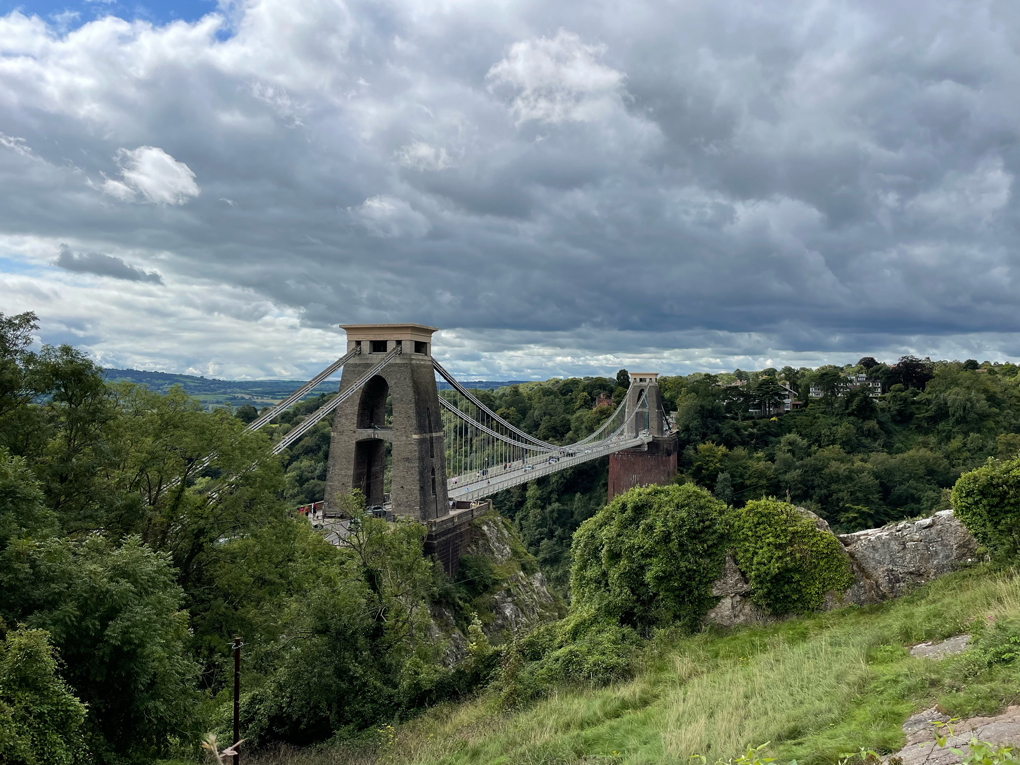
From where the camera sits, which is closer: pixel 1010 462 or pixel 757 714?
pixel 757 714

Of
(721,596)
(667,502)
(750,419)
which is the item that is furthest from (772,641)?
(750,419)

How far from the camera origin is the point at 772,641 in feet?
27.4

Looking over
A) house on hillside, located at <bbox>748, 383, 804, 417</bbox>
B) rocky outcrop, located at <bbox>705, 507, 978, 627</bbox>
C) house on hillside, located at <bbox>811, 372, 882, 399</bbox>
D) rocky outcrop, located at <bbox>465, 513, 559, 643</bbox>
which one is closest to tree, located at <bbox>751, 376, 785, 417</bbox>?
house on hillside, located at <bbox>748, 383, 804, 417</bbox>

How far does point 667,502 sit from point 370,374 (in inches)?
466

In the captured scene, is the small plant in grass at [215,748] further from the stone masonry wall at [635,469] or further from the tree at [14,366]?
the stone masonry wall at [635,469]

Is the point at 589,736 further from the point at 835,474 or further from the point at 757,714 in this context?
the point at 835,474

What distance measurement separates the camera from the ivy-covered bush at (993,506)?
855cm

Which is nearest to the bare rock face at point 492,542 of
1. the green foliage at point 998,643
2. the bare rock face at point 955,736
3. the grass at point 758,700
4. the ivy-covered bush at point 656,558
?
the ivy-covered bush at point 656,558

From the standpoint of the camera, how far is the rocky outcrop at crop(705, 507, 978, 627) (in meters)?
9.17

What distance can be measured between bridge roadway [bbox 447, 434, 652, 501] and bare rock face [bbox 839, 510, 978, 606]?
49.3 feet

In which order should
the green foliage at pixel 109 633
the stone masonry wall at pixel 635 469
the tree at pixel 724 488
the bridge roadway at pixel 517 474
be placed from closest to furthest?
the green foliage at pixel 109 633, the bridge roadway at pixel 517 474, the tree at pixel 724 488, the stone masonry wall at pixel 635 469

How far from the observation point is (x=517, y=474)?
2928cm

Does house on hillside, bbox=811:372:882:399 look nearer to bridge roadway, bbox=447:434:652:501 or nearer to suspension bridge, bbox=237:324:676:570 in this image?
bridge roadway, bbox=447:434:652:501

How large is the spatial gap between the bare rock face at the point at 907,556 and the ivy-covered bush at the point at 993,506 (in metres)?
0.33
